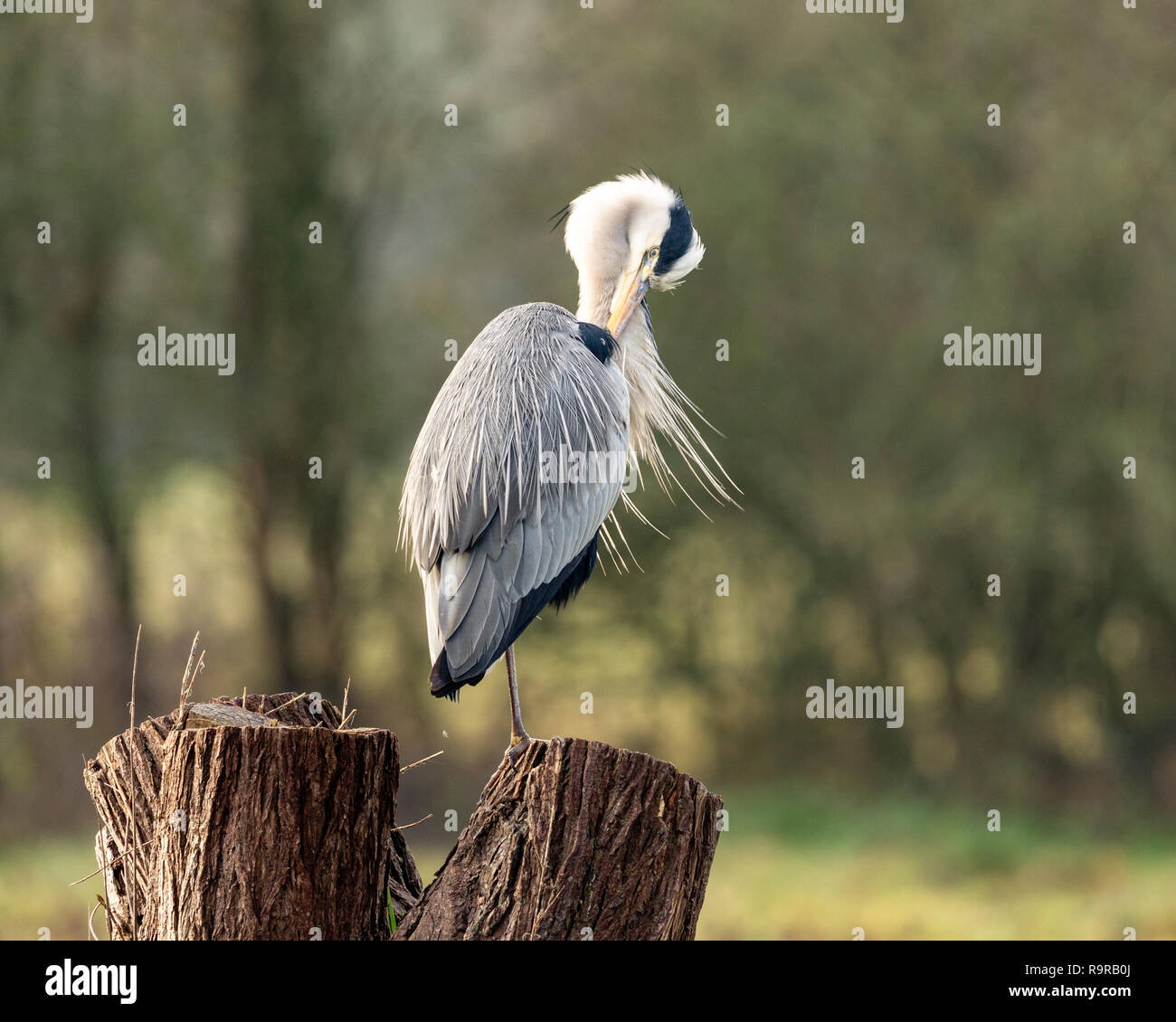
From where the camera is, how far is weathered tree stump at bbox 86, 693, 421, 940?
152 inches

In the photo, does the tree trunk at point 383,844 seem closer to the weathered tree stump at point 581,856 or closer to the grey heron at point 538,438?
the weathered tree stump at point 581,856

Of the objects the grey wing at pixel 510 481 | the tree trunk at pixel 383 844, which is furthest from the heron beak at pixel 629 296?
the tree trunk at pixel 383 844

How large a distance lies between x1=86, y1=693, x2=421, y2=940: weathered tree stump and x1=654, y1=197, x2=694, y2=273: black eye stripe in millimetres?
3329

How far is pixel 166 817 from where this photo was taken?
396 cm

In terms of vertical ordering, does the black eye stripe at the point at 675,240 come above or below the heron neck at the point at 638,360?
above

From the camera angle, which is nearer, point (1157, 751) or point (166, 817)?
point (166, 817)

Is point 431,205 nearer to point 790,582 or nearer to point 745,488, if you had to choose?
point 745,488

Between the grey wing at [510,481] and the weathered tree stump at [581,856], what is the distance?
2.72 ft

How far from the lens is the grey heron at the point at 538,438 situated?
5102mm

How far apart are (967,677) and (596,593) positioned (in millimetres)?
4639

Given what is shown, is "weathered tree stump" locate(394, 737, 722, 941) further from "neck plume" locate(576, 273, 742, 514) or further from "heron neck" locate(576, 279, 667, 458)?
"heron neck" locate(576, 279, 667, 458)

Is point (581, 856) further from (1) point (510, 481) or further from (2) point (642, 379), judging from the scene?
(2) point (642, 379)

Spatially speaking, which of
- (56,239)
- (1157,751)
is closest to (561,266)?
(56,239)

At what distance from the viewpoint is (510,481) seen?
5.50 meters
